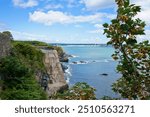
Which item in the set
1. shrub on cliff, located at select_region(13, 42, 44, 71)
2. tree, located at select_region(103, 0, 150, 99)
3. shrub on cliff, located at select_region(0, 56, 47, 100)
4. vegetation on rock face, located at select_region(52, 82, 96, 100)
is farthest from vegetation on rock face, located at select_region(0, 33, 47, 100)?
tree, located at select_region(103, 0, 150, 99)

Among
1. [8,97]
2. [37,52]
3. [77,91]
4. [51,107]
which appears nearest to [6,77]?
[8,97]

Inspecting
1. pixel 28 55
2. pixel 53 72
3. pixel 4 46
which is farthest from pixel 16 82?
pixel 53 72

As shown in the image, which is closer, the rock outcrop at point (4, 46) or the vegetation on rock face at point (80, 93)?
the vegetation on rock face at point (80, 93)

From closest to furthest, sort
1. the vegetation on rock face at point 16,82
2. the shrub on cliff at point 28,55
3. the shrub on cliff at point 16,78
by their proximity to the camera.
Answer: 1. the vegetation on rock face at point 16,82
2. the shrub on cliff at point 16,78
3. the shrub on cliff at point 28,55

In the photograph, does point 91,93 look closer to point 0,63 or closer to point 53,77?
point 0,63

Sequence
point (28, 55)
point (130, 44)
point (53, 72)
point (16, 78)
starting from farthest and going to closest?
point (53, 72) → point (28, 55) → point (16, 78) → point (130, 44)

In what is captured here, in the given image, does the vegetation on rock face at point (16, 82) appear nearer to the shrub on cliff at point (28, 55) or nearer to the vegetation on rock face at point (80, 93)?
the shrub on cliff at point (28, 55)

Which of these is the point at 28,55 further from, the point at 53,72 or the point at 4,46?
the point at 53,72

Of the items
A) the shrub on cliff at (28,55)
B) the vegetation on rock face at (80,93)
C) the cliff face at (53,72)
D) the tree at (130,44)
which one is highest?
the tree at (130,44)

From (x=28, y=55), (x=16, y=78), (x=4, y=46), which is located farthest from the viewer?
(x=28, y=55)

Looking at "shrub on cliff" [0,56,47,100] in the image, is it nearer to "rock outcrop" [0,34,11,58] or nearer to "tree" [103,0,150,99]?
"rock outcrop" [0,34,11,58]

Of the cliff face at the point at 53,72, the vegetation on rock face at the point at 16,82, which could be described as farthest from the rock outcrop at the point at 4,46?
the cliff face at the point at 53,72
